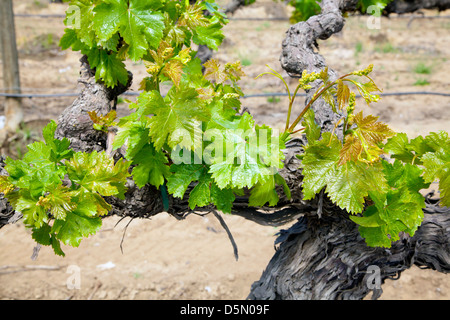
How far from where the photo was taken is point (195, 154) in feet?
3.19

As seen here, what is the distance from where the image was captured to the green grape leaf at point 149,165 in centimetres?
98

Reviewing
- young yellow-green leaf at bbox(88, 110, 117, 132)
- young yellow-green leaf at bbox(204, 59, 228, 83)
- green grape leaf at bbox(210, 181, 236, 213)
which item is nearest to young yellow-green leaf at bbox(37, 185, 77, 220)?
young yellow-green leaf at bbox(88, 110, 117, 132)

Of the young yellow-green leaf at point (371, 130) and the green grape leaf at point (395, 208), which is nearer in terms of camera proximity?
the young yellow-green leaf at point (371, 130)

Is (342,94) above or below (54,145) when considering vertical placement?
above

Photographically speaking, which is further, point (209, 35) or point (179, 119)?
point (209, 35)

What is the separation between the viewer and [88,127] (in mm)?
1188

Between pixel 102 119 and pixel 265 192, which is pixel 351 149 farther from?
pixel 102 119

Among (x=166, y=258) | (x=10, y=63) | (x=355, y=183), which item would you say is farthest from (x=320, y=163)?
(x=10, y=63)

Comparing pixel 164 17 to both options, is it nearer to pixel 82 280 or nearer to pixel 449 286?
pixel 82 280

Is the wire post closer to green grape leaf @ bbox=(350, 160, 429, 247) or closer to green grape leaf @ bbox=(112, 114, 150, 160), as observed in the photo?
green grape leaf @ bbox=(112, 114, 150, 160)

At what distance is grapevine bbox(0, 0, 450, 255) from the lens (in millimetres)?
871

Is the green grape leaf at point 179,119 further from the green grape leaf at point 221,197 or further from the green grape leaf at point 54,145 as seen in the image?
the green grape leaf at point 54,145

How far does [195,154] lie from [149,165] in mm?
108

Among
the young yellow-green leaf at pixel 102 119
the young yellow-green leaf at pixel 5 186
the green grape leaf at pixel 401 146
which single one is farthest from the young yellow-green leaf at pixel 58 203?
the green grape leaf at pixel 401 146
